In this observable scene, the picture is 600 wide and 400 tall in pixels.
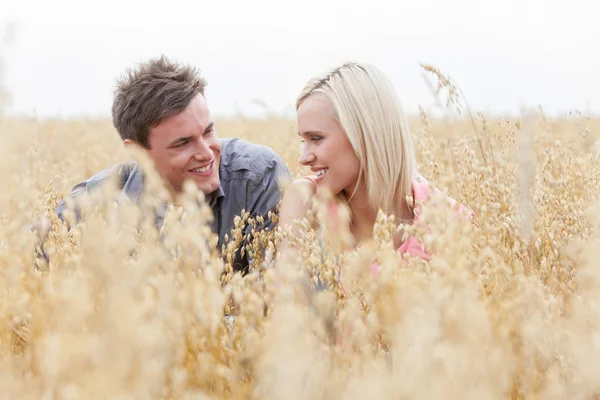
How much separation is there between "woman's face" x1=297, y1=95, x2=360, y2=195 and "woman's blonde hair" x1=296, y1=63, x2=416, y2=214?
3 cm

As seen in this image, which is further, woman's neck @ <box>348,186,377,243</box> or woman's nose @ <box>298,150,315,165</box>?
woman's neck @ <box>348,186,377,243</box>

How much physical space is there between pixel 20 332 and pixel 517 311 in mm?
1000

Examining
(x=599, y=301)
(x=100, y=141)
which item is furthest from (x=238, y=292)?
(x=100, y=141)

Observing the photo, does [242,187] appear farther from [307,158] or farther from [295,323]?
[295,323]

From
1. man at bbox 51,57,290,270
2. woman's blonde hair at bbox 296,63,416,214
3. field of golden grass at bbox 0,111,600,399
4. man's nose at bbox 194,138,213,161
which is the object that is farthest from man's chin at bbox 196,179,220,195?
field of golden grass at bbox 0,111,600,399

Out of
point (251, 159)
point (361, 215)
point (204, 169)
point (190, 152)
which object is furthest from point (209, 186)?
point (361, 215)

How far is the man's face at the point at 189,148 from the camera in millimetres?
2994

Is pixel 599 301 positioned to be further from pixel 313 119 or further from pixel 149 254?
pixel 313 119

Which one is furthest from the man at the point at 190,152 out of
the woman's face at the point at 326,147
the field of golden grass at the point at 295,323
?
the field of golden grass at the point at 295,323

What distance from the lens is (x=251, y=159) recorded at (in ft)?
10.6

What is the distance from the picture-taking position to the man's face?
9.82ft

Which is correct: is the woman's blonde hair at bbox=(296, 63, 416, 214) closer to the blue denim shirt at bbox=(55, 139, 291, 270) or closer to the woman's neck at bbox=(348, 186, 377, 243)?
the woman's neck at bbox=(348, 186, 377, 243)

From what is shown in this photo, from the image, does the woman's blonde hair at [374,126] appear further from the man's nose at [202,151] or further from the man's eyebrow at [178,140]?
the man's eyebrow at [178,140]

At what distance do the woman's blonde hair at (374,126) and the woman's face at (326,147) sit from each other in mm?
32
